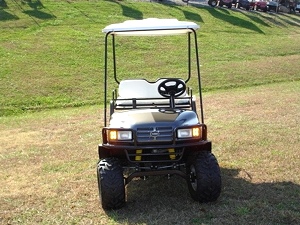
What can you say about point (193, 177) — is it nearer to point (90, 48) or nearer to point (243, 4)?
point (90, 48)

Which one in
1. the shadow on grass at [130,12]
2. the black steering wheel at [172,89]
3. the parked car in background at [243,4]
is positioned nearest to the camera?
the black steering wheel at [172,89]

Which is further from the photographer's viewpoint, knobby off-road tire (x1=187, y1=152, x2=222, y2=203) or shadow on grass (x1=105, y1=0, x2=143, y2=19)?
shadow on grass (x1=105, y1=0, x2=143, y2=19)

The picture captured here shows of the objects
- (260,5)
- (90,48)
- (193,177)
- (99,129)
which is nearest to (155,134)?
(193,177)

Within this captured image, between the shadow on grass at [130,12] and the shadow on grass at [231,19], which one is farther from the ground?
the shadow on grass at [130,12]

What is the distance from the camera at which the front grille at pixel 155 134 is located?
4773mm

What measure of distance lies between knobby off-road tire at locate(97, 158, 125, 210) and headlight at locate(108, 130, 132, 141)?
0.29 meters

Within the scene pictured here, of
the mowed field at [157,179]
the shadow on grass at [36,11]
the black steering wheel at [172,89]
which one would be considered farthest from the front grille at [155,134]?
the shadow on grass at [36,11]

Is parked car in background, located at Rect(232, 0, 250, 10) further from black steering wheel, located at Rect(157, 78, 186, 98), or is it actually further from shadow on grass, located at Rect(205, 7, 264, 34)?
black steering wheel, located at Rect(157, 78, 186, 98)

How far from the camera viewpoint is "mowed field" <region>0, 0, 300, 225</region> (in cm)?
481

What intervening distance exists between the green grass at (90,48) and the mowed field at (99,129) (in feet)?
0.20

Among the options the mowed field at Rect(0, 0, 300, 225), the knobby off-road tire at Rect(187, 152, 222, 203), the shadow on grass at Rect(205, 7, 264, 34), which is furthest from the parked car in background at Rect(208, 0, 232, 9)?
the knobby off-road tire at Rect(187, 152, 222, 203)

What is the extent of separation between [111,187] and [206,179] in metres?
0.93

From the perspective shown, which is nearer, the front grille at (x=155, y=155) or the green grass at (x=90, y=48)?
the front grille at (x=155, y=155)

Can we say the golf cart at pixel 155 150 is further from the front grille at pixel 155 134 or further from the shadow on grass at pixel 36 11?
the shadow on grass at pixel 36 11
